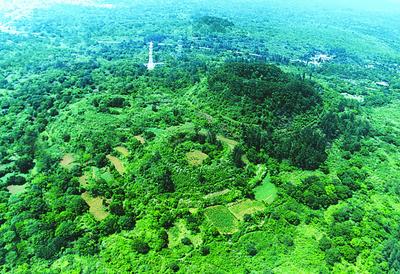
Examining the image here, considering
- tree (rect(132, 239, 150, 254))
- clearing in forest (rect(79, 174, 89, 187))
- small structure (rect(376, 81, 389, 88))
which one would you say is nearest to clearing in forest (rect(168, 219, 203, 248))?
tree (rect(132, 239, 150, 254))

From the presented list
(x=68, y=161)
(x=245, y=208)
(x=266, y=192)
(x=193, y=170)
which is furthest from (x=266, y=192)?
(x=68, y=161)

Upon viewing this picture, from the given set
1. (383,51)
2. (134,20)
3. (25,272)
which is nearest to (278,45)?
(383,51)

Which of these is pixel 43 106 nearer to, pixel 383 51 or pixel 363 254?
pixel 363 254

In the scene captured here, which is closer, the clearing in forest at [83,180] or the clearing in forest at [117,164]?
the clearing in forest at [83,180]

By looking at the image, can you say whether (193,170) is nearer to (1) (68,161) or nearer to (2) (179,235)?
(2) (179,235)

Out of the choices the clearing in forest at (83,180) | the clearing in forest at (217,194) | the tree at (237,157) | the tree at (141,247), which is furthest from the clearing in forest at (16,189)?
the tree at (237,157)

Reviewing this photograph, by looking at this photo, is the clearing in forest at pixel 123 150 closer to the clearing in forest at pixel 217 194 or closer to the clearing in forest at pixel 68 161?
the clearing in forest at pixel 68 161
